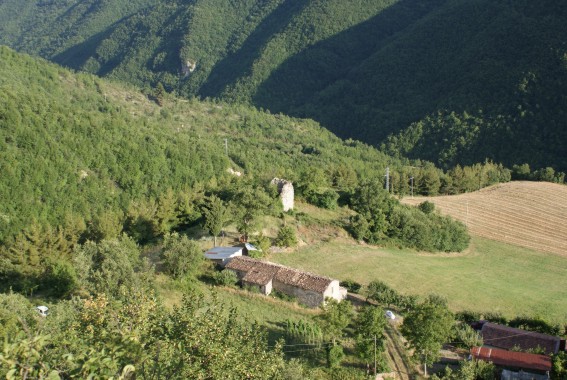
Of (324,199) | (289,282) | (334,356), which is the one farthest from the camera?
(324,199)

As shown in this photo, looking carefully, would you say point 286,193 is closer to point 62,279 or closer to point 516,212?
point 62,279

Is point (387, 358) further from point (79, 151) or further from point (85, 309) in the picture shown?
point (79, 151)

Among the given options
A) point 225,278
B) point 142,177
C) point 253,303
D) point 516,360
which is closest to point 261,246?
point 225,278

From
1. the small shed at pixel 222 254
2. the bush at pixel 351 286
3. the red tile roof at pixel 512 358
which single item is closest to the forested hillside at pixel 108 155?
the small shed at pixel 222 254

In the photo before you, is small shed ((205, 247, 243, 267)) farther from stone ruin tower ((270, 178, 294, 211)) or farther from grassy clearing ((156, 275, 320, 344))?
stone ruin tower ((270, 178, 294, 211))

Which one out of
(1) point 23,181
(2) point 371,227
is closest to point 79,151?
(1) point 23,181
